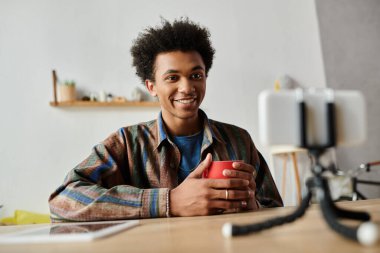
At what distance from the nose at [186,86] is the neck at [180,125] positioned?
0.11 m

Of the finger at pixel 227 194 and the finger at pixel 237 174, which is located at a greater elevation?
the finger at pixel 237 174

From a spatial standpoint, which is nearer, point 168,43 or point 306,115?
point 306,115

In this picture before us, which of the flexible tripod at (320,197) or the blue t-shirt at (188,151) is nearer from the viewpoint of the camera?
the flexible tripod at (320,197)

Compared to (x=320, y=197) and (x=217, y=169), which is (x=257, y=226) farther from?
(x=217, y=169)

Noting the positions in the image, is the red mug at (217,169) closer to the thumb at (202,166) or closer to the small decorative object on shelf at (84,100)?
the thumb at (202,166)

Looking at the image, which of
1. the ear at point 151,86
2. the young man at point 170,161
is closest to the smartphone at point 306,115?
the young man at point 170,161

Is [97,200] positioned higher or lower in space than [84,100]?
lower

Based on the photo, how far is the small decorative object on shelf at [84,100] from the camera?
2.77 metres

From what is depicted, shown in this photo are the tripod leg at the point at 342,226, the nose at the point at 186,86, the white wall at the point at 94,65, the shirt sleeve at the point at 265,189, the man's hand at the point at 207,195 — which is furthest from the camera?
the white wall at the point at 94,65

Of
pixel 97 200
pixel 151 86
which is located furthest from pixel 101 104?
pixel 97 200

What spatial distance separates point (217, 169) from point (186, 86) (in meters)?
0.57

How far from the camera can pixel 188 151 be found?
1344mm

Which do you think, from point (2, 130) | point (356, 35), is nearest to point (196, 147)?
point (2, 130)

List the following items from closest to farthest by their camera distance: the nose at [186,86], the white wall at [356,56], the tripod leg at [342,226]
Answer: the tripod leg at [342,226]
the nose at [186,86]
the white wall at [356,56]
